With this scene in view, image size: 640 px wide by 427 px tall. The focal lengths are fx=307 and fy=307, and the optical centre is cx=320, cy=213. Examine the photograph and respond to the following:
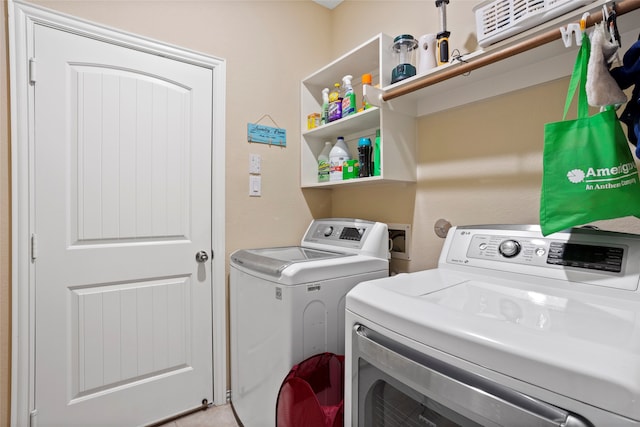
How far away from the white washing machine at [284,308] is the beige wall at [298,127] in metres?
0.31

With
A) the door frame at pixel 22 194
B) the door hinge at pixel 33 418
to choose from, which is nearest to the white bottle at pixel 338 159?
the door frame at pixel 22 194

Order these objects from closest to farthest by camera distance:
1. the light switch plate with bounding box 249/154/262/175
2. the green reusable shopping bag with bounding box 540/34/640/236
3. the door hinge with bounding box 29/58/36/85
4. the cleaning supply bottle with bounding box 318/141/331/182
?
1. the green reusable shopping bag with bounding box 540/34/640/236
2. the door hinge with bounding box 29/58/36/85
3. the light switch plate with bounding box 249/154/262/175
4. the cleaning supply bottle with bounding box 318/141/331/182

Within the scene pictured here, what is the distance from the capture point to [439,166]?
1631 mm

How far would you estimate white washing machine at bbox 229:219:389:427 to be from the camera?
129 centimetres

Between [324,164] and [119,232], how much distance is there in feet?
4.16

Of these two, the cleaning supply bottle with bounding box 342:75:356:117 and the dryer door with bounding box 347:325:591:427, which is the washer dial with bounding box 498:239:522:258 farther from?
the cleaning supply bottle with bounding box 342:75:356:117

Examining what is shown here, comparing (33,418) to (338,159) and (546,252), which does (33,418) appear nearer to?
(338,159)

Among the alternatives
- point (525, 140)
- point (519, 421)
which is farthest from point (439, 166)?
point (519, 421)

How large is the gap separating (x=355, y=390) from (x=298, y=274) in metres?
0.49

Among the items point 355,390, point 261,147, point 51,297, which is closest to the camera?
point 355,390

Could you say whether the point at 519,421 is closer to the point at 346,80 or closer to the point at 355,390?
the point at 355,390

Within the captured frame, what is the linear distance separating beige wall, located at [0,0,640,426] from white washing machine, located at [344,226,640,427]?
33 centimetres

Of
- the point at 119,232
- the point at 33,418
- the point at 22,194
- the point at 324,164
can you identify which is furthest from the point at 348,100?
the point at 33,418

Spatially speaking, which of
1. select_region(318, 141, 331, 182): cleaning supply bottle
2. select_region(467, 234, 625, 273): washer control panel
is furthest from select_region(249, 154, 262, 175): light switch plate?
select_region(467, 234, 625, 273): washer control panel
